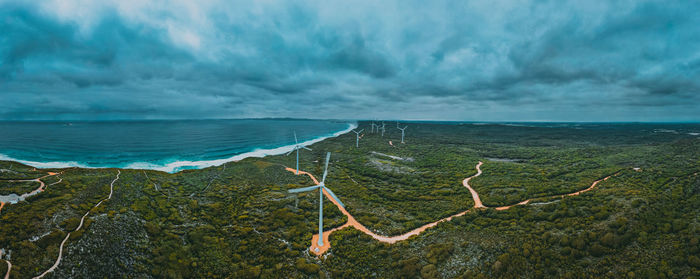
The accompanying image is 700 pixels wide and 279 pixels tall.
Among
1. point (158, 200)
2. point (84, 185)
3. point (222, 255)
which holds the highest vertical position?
point (84, 185)

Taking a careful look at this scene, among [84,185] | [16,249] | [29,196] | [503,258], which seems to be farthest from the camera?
[84,185]

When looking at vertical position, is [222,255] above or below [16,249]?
below

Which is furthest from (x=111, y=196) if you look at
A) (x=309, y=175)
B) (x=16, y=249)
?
(x=309, y=175)

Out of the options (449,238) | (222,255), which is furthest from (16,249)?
(449,238)

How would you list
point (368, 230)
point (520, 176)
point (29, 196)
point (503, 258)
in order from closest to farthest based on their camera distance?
1. point (503, 258)
2. point (29, 196)
3. point (368, 230)
4. point (520, 176)

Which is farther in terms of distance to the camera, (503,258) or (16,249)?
(503,258)

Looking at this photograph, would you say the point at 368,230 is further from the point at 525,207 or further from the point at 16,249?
the point at 16,249

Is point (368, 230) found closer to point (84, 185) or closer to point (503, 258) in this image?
point (503, 258)
